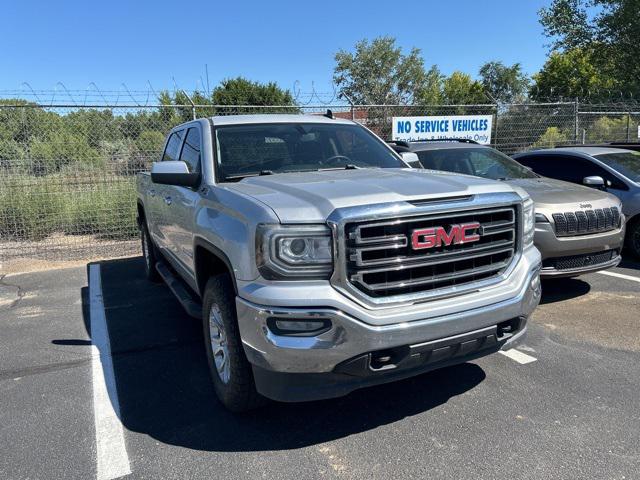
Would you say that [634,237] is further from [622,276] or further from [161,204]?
[161,204]

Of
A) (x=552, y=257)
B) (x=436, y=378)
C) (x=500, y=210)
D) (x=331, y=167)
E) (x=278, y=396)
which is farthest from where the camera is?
(x=552, y=257)

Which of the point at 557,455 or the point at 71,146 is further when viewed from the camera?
the point at 71,146

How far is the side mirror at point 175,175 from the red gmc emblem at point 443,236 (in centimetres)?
175

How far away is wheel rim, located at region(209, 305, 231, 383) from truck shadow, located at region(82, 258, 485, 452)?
29 cm

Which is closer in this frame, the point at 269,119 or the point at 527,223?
the point at 527,223

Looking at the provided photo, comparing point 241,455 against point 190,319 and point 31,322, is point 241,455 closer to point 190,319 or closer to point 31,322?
point 190,319

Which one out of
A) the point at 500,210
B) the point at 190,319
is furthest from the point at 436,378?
the point at 190,319

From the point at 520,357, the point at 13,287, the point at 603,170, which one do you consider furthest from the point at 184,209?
the point at 603,170

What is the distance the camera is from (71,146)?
9.04 meters

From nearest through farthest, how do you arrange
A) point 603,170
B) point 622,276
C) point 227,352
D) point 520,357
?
point 227,352 < point 520,357 < point 622,276 < point 603,170

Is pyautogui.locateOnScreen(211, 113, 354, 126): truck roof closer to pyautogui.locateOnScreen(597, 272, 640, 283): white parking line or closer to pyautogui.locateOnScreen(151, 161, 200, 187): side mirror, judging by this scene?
pyautogui.locateOnScreen(151, 161, 200, 187): side mirror

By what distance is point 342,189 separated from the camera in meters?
3.04

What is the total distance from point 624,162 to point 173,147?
640cm

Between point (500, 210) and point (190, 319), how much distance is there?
3.51 metres
